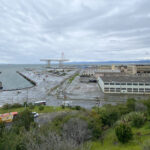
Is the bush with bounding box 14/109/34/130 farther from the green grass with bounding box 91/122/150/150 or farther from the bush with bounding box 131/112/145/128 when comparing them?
the bush with bounding box 131/112/145/128

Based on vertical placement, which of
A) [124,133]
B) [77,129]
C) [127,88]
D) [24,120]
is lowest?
[124,133]

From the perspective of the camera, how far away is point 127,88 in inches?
1029

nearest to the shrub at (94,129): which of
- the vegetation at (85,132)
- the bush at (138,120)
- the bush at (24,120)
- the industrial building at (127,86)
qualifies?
the vegetation at (85,132)

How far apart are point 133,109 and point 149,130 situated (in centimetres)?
398

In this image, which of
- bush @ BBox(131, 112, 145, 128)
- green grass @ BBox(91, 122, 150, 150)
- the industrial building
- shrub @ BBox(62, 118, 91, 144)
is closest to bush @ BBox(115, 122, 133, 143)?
Result: green grass @ BBox(91, 122, 150, 150)

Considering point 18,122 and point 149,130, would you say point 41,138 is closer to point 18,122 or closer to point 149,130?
point 18,122

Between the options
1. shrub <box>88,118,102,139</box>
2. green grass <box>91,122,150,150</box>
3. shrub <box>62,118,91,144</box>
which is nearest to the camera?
green grass <box>91,122,150,150</box>

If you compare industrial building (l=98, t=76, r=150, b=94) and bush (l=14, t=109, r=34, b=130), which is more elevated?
industrial building (l=98, t=76, r=150, b=94)

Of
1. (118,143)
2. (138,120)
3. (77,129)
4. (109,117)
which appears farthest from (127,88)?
(77,129)

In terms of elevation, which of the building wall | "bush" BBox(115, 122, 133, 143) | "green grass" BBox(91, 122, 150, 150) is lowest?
"green grass" BBox(91, 122, 150, 150)

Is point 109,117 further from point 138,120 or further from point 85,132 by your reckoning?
point 85,132

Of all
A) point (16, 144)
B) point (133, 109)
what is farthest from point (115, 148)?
point (133, 109)

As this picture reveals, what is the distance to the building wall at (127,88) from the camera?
25808mm

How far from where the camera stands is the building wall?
25808 mm
